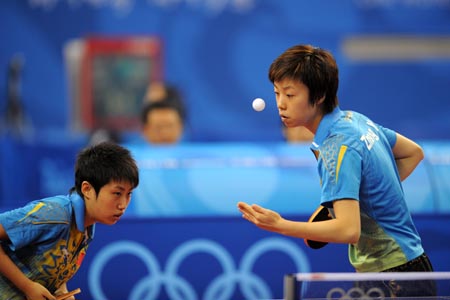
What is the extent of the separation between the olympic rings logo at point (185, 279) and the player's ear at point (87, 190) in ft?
5.23

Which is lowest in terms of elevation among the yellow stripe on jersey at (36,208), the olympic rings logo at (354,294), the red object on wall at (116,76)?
the olympic rings logo at (354,294)

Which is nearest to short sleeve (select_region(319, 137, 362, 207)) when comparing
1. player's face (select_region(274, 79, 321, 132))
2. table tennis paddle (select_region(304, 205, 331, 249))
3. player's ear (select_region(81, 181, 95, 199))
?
player's face (select_region(274, 79, 321, 132))

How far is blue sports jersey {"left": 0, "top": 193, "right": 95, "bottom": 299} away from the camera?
283 cm

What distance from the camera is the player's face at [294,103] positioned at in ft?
8.92

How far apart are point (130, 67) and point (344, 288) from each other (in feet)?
30.9

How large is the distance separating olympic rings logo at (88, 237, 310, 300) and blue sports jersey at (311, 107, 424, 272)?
1.77 m

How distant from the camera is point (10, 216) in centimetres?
284

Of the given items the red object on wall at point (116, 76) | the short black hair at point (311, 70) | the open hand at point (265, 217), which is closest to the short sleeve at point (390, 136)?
the short black hair at point (311, 70)

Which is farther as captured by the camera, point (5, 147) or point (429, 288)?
point (5, 147)

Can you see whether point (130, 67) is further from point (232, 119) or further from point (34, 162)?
point (34, 162)

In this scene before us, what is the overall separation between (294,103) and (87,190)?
90cm

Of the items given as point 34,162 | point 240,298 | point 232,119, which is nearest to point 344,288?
point 240,298

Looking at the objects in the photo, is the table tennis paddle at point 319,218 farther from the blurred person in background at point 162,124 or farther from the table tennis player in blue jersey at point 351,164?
the blurred person in background at point 162,124

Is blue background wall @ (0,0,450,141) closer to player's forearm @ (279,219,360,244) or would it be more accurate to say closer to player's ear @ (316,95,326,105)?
player's ear @ (316,95,326,105)
